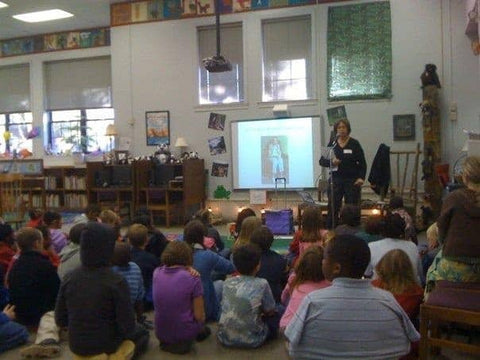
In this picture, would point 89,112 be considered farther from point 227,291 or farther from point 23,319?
point 227,291

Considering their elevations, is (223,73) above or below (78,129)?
above

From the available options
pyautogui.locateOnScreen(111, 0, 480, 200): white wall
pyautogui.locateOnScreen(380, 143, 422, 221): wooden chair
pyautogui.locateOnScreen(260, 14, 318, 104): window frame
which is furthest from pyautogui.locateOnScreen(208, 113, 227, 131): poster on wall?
pyautogui.locateOnScreen(380, 143, 422, 221): wooden chair

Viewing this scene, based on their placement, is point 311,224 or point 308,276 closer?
point 308,276

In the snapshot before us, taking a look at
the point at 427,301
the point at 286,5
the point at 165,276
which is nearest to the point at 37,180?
the point at 286,5

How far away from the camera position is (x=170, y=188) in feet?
27.9

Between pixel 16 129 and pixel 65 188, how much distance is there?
219 centimetres

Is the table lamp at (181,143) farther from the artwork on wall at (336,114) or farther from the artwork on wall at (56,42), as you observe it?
the artwork on wall at (56,42)

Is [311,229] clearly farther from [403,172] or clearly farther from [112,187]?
[112,187]

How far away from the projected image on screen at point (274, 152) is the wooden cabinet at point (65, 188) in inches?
131

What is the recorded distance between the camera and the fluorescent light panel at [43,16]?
934 cm

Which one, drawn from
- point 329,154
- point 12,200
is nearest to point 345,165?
point 329,154

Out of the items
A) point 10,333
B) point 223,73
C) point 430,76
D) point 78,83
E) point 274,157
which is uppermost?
point 78,83

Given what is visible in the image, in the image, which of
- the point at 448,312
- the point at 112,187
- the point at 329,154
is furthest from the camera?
the point at 112,187

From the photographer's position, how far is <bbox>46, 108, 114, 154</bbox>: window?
10523mm
